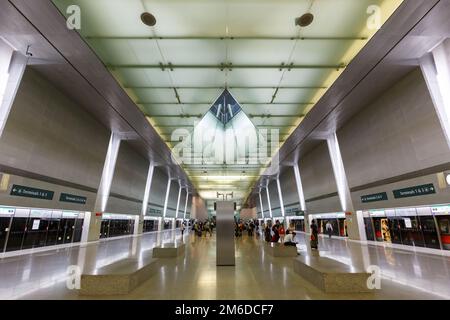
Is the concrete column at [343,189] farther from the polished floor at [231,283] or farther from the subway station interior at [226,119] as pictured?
the polished floor at [231,283]

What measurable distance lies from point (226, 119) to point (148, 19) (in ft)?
37.4

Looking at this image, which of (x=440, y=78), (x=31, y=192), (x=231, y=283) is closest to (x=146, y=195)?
(x=31, y=192)

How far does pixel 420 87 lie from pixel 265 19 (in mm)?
7779

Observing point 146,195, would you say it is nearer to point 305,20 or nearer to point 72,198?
point 72,198

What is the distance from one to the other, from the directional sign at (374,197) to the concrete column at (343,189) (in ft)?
5.69

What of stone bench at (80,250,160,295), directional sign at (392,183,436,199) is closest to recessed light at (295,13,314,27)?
directional sign at (392,183,436,199)

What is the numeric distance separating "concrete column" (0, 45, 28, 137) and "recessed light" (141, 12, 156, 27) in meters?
5.50

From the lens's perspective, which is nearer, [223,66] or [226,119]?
[223,66]

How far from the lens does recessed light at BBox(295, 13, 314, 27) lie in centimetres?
910

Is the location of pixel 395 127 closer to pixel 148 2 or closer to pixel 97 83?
pixel 148 2

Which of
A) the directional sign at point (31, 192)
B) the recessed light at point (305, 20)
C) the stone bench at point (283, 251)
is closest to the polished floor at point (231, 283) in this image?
the stone bench at point (283, 251)

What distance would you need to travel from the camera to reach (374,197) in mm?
15062

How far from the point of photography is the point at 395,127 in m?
12.2
